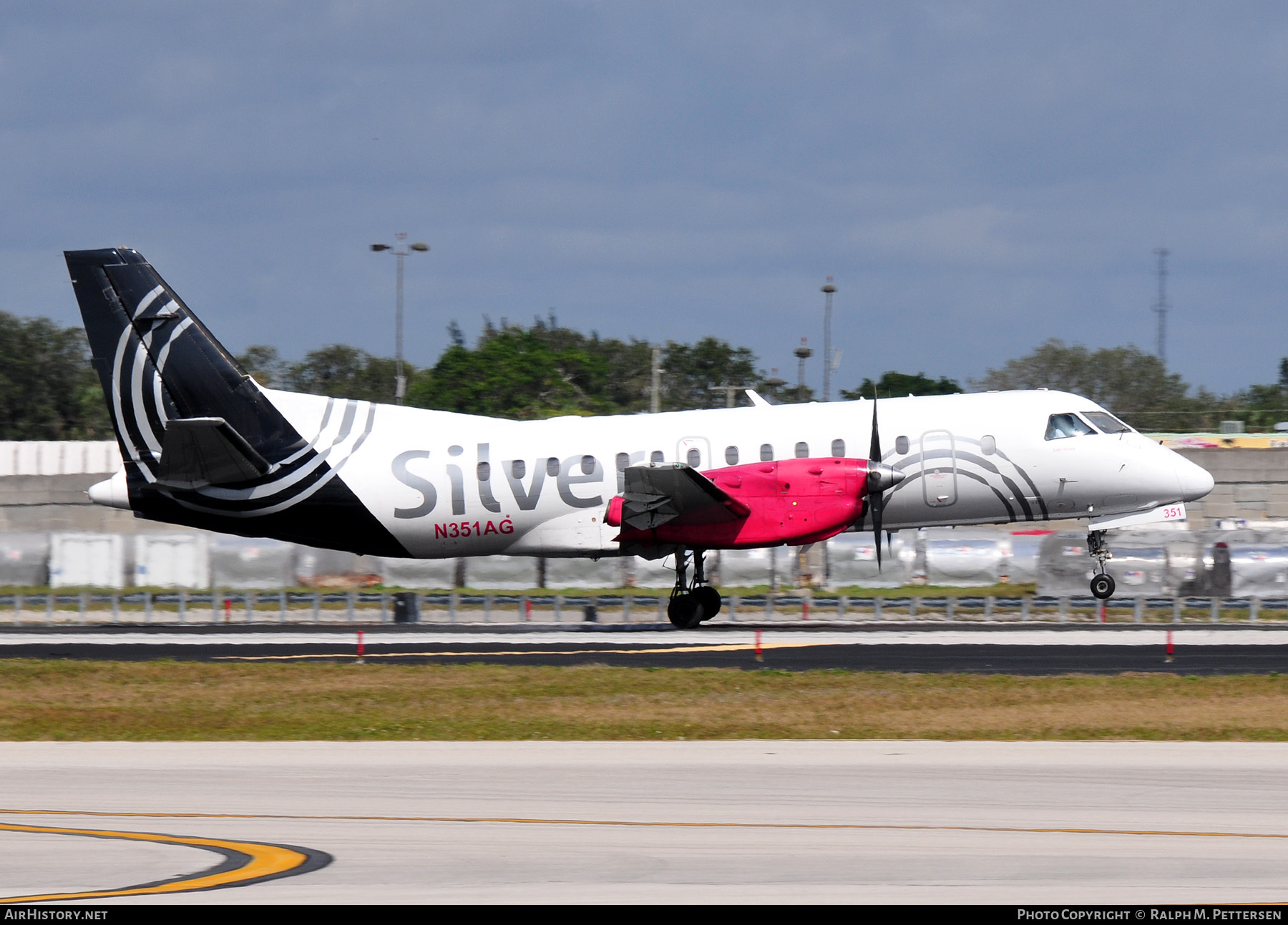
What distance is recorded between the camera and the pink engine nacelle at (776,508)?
26328 mm

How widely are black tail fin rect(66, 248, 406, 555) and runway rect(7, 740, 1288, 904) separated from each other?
42.3 feet

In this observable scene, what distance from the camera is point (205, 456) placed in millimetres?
26953

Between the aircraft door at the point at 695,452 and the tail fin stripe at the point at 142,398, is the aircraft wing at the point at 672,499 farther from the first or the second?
the tail fin stripe at the point at 142,398

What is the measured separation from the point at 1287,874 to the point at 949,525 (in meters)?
19.4

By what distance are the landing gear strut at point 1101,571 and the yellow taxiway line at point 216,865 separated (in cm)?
2077

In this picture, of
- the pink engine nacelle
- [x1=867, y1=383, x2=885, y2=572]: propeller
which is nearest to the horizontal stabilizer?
the pink engine nacelle

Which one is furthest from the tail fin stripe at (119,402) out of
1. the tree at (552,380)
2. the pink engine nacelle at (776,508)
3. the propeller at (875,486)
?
the tree at (552,380)

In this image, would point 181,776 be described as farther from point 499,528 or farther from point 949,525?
point 949,525

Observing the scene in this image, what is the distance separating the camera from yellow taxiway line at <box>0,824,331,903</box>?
8555mm

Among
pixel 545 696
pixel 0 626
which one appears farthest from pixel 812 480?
pixel 0 626

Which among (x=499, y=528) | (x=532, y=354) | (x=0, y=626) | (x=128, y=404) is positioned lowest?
(x=0, y=626)

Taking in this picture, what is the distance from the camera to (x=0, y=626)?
3244 centimetres

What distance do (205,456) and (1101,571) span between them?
1816 centimetres

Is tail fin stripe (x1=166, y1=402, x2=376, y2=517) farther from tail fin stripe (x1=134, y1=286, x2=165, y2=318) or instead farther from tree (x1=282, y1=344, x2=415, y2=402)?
tree (x1=282, y1=344, x2=415, y2=402)
